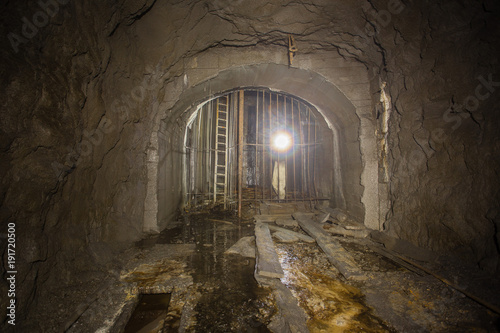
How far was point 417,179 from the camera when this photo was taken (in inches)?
136

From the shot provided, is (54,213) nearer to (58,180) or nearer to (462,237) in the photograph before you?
(58,180)

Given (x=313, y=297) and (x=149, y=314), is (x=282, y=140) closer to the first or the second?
(x=313, y=297)

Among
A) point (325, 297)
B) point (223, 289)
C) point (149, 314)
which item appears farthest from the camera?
point (223, 289)

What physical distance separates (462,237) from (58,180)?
4976 mm

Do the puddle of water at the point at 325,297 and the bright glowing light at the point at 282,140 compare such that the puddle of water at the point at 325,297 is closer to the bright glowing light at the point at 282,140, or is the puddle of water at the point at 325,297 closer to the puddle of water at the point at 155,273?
the puddle of water at the point at 155,273

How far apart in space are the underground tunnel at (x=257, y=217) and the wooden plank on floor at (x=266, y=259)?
0.04 metres

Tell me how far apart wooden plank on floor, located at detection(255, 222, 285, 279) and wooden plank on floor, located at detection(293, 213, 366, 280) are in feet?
2.69

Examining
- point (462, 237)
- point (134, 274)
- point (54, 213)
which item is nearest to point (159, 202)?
point (134, 274)

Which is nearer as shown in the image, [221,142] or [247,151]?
[221,142]

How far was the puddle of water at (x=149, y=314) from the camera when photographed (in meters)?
1.87

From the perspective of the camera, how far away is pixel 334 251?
324cm

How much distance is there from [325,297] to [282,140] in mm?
9704

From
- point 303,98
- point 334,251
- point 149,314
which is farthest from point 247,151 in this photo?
point 149,314

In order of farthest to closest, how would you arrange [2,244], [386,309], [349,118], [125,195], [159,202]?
[349,118]
[159,202]
[125,195]
[386,309]
[2,244]
